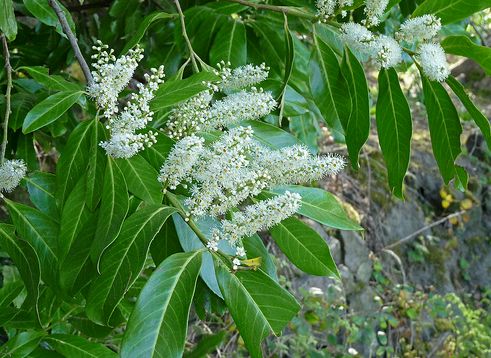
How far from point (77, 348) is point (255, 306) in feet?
1.71

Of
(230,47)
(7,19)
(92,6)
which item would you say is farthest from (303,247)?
(92,6)

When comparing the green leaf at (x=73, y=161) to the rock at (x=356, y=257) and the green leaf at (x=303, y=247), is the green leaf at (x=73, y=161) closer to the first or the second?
the green leaf at (x=303, y=247)

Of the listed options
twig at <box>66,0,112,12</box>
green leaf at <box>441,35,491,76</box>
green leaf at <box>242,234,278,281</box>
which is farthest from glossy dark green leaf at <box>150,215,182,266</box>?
twig at <box>66,0,112,12</box>

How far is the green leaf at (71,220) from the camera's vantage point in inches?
38.5

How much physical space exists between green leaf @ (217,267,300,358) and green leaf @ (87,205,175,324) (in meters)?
0.11

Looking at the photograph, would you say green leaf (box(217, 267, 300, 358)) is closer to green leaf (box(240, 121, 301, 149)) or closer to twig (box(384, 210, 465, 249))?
green leaf (box(240, 121, 301, 149))

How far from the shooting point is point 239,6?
1404mm

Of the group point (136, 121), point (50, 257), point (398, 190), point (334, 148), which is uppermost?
point (136, 121)

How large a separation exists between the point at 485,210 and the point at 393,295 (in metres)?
1.28

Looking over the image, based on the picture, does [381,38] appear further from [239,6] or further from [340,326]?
[340,326]

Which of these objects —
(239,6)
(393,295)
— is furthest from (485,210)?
(239,6)

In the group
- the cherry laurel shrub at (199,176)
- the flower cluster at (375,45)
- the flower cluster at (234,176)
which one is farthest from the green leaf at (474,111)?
the flower cluster at (234,176)

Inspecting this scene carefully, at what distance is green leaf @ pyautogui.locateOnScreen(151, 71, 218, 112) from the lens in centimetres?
95

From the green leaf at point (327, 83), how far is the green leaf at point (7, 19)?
1.93ft
